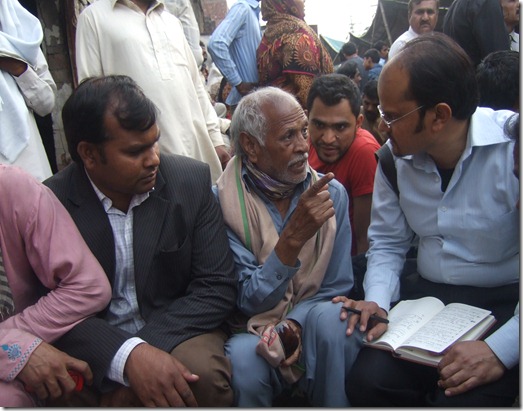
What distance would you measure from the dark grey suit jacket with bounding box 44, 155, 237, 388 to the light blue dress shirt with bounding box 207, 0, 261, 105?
216 cm

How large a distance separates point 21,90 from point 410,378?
2619 mm

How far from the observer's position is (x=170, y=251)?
229 cm

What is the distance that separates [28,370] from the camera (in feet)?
6.52

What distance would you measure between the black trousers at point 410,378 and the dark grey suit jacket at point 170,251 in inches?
25.5

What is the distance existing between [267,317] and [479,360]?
0.91m

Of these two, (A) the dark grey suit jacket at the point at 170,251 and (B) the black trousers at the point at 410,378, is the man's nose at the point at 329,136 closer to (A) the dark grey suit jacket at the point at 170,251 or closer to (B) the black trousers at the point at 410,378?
(A) the dark grey suit jacket at the point at 170,251

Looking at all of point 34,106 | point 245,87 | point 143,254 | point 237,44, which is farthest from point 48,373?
point 237,44

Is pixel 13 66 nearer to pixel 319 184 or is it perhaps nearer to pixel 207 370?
pixel 319 184

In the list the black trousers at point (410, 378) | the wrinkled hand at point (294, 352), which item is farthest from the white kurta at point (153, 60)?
the black trousers at point (410, 378)

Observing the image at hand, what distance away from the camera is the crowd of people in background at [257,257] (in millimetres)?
2072

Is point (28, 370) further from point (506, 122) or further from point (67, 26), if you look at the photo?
point (67, 26)

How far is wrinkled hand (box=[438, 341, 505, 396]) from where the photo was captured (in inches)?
73.5

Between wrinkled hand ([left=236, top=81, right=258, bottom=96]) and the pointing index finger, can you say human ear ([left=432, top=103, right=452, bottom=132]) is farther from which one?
wrinkled hand ([left=236, top=81, right=258, bottom=96])

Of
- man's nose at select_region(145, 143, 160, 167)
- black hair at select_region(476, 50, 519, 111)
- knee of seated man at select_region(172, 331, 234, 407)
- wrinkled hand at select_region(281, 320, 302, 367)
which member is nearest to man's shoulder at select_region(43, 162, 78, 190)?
man's nose at select_region(145, 143, 160, 167)
